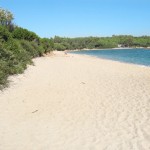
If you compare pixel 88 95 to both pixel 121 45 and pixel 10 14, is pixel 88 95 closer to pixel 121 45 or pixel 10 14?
pixel 10 14

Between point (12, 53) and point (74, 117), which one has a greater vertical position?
point (12, 53)

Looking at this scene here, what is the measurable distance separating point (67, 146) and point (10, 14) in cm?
6476

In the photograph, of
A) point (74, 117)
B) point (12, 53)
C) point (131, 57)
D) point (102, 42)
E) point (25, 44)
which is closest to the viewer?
point (74, 117)

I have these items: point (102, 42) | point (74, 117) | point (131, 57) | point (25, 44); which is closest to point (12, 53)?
point (74, 117)

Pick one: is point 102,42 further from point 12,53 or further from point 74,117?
point 74,117

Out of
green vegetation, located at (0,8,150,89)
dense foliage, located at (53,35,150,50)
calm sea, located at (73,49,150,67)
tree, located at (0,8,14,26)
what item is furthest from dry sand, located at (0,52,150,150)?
dense foliage, located at (53,35,150,50)

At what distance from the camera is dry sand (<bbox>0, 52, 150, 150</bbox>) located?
672 cm

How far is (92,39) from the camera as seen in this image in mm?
183125

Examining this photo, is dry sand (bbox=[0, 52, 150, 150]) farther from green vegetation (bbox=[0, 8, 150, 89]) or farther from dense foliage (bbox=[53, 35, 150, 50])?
dense foliage (bbox=[53, 35, 150, 50])

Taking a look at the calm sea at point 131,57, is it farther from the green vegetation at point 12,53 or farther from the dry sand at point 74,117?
the dry sand at point 74,117

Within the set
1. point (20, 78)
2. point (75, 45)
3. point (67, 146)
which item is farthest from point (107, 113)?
point (75, 45)

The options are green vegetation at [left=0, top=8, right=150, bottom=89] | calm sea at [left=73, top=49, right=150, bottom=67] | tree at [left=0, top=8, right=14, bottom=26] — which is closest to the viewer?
green vegetation at [left=0, top=8, right=150, bottom=89]

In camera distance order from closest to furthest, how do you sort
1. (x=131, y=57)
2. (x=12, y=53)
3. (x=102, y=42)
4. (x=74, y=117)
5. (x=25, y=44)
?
(x=74, y=117) < (x=12, y=53) < (x=25, y=44) < (x=131, y=57) < (x=102, y=42)

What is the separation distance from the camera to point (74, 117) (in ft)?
29.1
